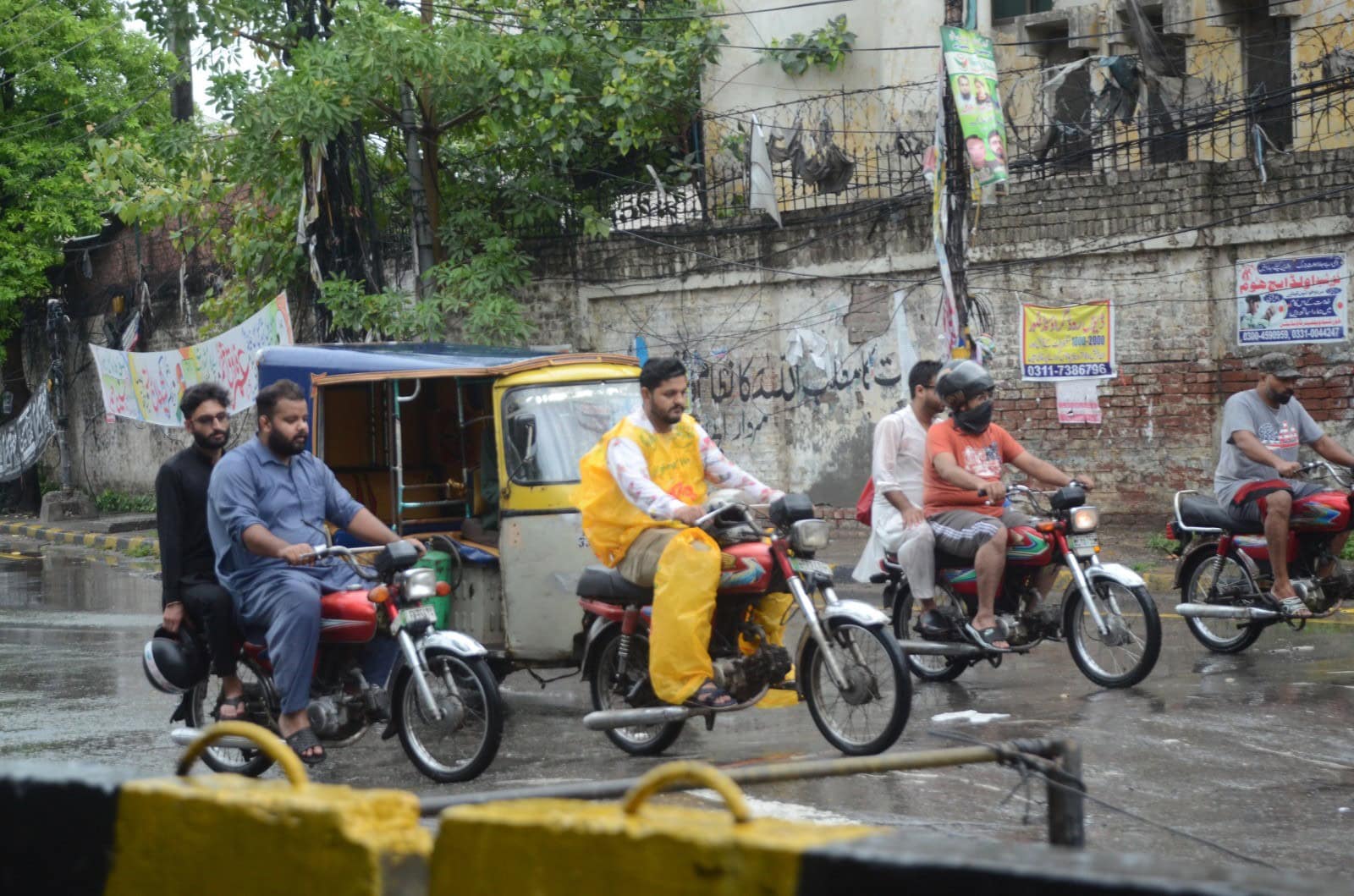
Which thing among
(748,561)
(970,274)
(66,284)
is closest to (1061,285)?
(970,274)

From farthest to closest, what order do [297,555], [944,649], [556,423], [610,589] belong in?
[556,423] → [944,649] → [610,589] → [297,555]

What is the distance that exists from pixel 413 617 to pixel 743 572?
142 cm

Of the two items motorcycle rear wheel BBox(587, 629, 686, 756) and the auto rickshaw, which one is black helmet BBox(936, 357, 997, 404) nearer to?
the auto rickshaw

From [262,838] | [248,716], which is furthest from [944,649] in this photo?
[262,838]

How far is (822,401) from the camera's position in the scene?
1778 centimetres

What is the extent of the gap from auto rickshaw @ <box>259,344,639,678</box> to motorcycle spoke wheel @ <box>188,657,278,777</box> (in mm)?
1549

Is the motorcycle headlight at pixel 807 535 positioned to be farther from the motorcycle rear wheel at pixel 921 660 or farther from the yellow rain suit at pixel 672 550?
the motorcycle rear wheel at pixel 921 660

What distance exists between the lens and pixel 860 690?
686cm

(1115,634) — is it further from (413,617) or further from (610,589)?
(413,617)

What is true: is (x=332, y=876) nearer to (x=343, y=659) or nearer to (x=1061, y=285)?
→ (x=343, y=659)

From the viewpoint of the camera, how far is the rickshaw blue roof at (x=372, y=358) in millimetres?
9773

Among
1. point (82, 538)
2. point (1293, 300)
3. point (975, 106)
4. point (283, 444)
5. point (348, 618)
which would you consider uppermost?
point (975, 106)

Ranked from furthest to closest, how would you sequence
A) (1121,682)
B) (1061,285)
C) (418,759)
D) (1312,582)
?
(1061,285), (1312,582), (1121,682), (418,759)

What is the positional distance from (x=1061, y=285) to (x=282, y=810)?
13954mm
